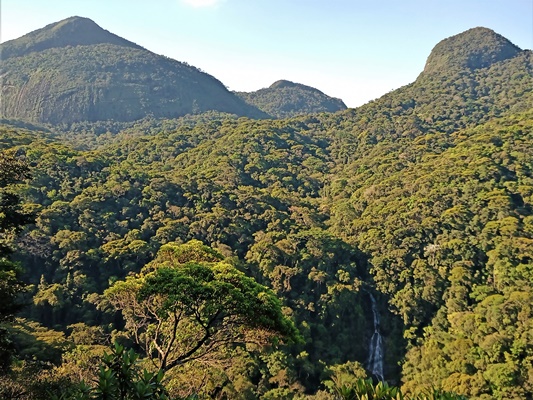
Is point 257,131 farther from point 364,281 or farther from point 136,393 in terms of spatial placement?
point 136,393

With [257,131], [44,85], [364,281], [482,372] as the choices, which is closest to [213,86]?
[44,85]

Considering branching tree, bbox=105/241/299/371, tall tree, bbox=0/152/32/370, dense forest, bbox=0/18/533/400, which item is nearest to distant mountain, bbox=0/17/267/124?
dense forest, bbox=0/18/533/400

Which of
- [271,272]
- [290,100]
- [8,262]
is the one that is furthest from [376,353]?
[290,100]

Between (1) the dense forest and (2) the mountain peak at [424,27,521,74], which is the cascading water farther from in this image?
(2) the mountain peak at [424,27,521,74]

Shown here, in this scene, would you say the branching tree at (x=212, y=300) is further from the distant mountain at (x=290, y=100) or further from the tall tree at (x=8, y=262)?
the distant mountain at (x=290, y=100)

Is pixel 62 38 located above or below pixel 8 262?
above

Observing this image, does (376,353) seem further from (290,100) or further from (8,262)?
(290,100)

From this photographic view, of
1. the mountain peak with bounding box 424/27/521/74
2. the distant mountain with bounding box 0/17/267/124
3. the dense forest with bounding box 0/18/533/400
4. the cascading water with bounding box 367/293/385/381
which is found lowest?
the cascading water with bounding box 367/293/385/381

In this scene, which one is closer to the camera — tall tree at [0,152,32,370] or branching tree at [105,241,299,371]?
tall tree at [0,152,32,370]
